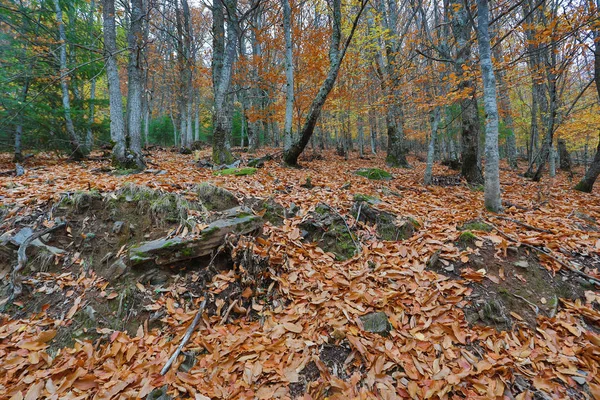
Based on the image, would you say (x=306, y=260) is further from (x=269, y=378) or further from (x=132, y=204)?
(x=132, y=204)

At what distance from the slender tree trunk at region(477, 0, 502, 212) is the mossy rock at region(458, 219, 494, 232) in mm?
928

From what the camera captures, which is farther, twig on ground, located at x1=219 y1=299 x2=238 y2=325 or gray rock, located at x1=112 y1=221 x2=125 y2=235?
gray rock, located at x1=112 y1=221 x2=125 y2=235

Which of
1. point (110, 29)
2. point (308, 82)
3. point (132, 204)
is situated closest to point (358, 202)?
point (132, 204)

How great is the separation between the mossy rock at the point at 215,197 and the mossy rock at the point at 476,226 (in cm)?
335

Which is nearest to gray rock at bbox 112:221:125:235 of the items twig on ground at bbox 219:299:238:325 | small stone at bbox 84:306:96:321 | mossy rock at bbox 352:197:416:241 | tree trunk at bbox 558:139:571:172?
small stone at bbox 84:306:96:321

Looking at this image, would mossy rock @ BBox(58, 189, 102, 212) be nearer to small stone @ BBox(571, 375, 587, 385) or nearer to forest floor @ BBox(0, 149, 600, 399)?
forest floor @ BBox(0, 149, 600, 399)

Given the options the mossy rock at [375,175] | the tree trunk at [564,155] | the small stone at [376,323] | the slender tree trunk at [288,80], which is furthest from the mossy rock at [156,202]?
the tree trunk at [564,155]


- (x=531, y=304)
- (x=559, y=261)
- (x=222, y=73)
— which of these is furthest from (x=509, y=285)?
(x=222, y=73)

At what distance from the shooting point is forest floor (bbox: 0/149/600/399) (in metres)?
1.89

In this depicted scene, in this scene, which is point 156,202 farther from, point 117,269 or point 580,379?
point 580,379

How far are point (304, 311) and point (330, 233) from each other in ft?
4.22

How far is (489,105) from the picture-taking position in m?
4.05

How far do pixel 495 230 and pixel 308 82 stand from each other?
10300 millimetres

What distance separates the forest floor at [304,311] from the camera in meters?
1.89
